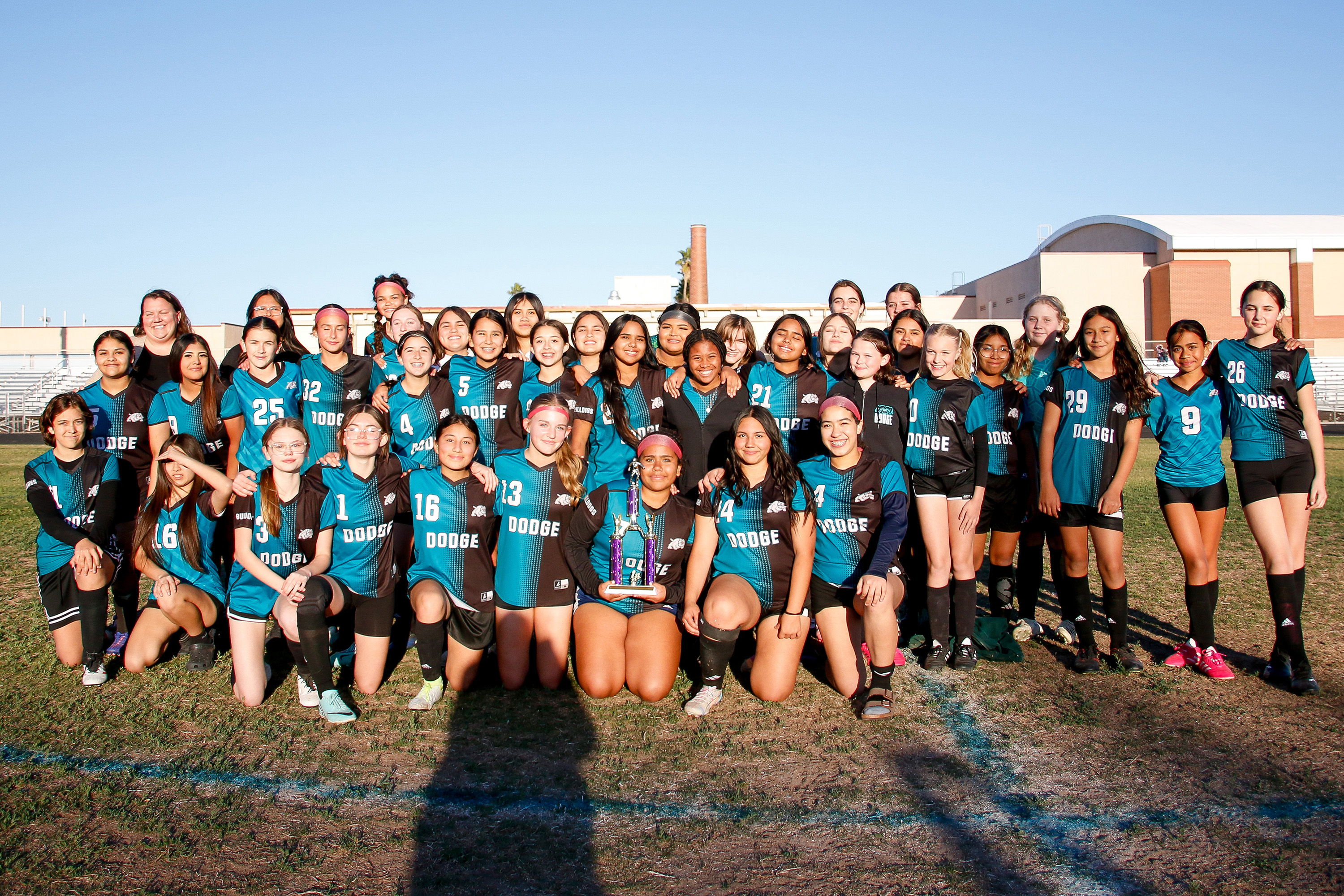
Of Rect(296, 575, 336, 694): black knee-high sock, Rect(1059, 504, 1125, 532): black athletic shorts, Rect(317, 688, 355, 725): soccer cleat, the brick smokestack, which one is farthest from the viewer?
the brick smokestack

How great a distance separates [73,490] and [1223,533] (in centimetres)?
947

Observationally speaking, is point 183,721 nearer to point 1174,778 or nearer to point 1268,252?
point 1174,778

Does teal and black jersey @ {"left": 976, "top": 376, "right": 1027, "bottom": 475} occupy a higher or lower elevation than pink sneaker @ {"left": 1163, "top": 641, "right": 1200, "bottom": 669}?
higher

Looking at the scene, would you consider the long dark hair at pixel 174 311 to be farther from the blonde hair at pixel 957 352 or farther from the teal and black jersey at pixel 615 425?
the blonde hair at pixel 957 352

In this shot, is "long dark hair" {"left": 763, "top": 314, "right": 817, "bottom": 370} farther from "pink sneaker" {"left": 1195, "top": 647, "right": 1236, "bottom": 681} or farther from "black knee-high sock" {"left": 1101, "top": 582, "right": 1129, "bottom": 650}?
"pink sneaker" {"left": 1195, "top": 647, "right": 1236, "bottom": 681}

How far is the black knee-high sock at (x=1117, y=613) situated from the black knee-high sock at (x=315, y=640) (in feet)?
12.7

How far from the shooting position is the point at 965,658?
4.79 meters

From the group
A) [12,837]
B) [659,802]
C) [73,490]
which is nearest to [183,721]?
[12,837]

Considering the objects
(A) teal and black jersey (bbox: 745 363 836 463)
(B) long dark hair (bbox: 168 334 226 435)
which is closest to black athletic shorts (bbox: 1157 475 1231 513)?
(A) teal and black jersey (bbox: 745 363 836 463)

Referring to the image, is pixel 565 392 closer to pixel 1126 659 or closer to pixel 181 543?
pixel 181 543

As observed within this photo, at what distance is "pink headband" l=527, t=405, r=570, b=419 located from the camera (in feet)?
15.1

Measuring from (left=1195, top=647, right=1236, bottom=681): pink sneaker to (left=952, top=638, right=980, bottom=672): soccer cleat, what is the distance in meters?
1.10

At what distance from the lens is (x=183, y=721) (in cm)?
403

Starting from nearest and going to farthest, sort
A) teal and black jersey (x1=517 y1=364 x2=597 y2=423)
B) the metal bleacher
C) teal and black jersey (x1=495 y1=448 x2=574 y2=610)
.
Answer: teal and black jersey (x1=495 y1=448 x2=574 y2=610)
teal and black jersey (x1=517 y1=364 x2=597 y2=423)
the metal bleacher
